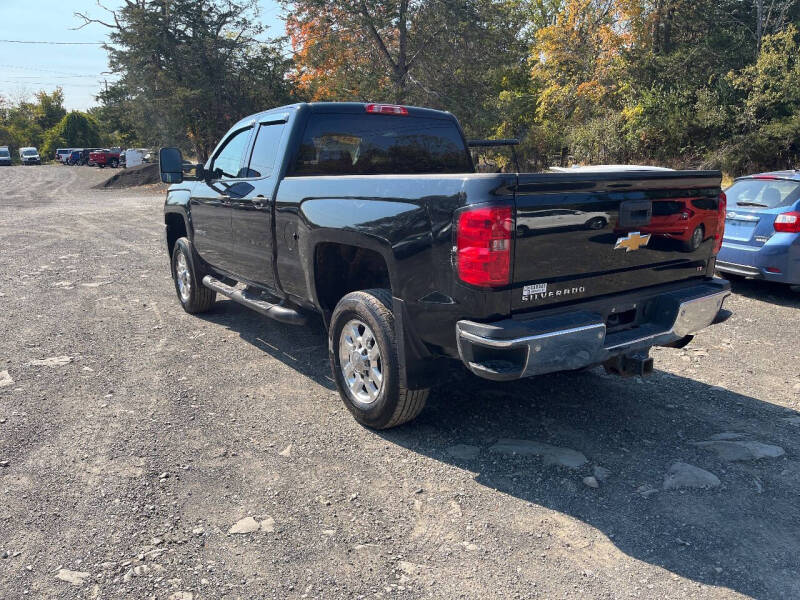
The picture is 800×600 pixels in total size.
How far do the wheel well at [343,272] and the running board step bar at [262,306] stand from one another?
38 cm

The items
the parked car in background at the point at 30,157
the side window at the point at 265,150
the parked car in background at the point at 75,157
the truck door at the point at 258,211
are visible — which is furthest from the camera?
the parked car in background at the point at 30,157

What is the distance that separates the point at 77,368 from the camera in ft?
17.3

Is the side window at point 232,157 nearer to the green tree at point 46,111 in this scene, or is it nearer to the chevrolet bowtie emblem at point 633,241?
the chevrolet bowtie emblem at point 633,241

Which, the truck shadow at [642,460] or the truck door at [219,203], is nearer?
the truck shadow at [642,460]

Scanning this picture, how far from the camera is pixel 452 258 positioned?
10.6 ft

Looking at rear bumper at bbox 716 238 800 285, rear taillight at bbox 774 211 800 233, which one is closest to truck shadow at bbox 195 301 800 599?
rear bumper at bbox 716 238 800 285

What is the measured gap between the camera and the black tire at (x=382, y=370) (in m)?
3.71

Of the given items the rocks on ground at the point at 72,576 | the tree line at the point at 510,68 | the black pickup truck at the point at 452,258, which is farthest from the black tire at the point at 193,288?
the tree line at the point at 510,68

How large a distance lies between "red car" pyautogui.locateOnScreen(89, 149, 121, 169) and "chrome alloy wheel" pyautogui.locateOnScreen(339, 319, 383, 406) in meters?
55.2

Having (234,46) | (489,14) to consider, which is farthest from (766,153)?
(234,46)

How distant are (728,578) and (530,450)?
4.24 feet

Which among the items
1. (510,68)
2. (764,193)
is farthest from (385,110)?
(510,68)

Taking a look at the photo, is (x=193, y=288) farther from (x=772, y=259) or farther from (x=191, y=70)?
(x=191, y=70)

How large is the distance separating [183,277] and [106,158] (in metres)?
52.0
